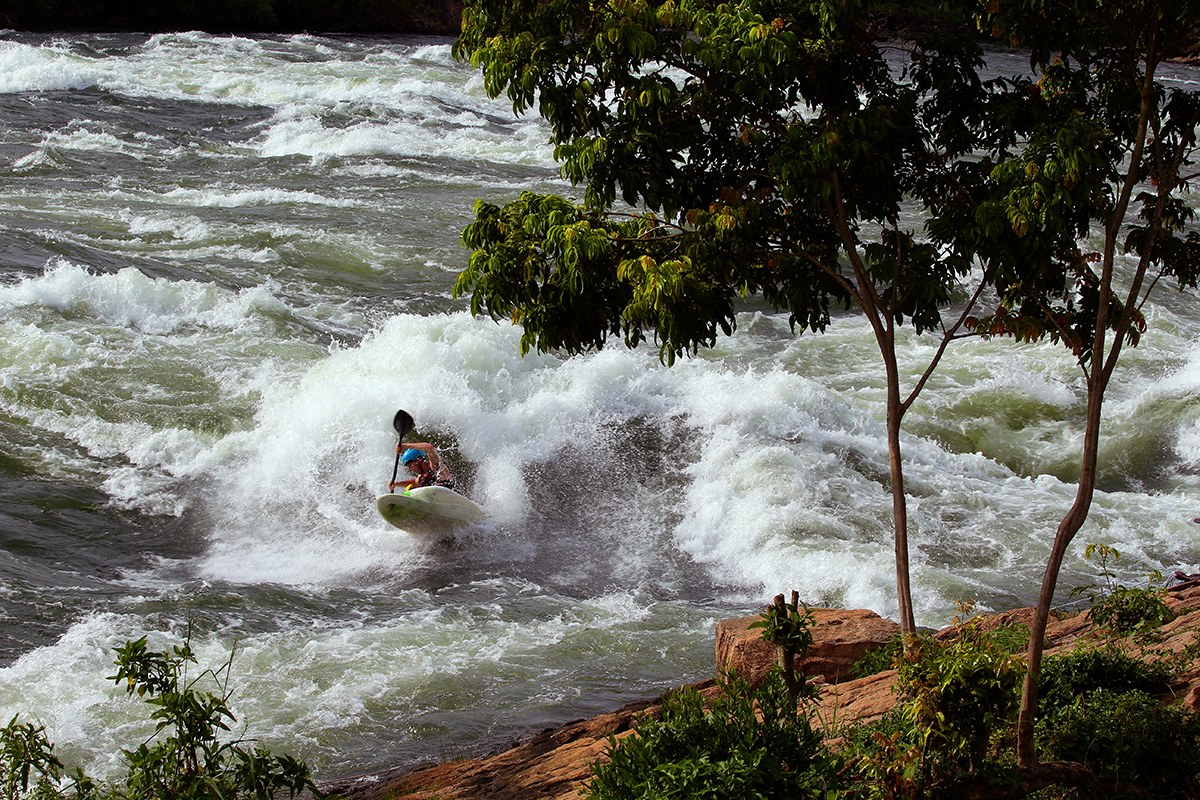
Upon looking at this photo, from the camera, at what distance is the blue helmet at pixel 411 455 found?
34.9 feet

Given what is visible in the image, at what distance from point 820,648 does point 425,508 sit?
4638mm

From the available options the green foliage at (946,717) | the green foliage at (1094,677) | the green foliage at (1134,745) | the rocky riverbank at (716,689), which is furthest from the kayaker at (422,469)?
the green foliage at (946,717)

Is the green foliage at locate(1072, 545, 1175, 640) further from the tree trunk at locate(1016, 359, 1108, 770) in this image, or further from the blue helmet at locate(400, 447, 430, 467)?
the blue helmet at locate(400, 447, 430, 467)

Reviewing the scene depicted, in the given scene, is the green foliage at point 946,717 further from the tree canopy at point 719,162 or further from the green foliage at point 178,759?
the green foliage at point 178,759

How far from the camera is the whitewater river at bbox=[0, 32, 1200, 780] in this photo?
7.63 metres

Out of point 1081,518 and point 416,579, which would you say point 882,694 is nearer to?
point 1081,518

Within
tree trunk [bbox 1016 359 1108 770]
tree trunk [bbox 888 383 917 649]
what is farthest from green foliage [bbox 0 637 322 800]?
tree trunk [bbox 888 383 917 649]

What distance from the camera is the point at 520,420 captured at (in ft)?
40.3

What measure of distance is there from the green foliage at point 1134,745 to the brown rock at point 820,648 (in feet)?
5.89

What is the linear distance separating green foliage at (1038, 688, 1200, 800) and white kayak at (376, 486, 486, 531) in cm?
635

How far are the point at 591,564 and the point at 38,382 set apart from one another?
23.2 feet

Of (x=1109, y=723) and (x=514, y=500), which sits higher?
(x=1109, y=723)

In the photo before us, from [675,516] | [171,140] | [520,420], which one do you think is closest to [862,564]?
[675,516]

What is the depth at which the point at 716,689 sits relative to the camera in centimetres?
647
